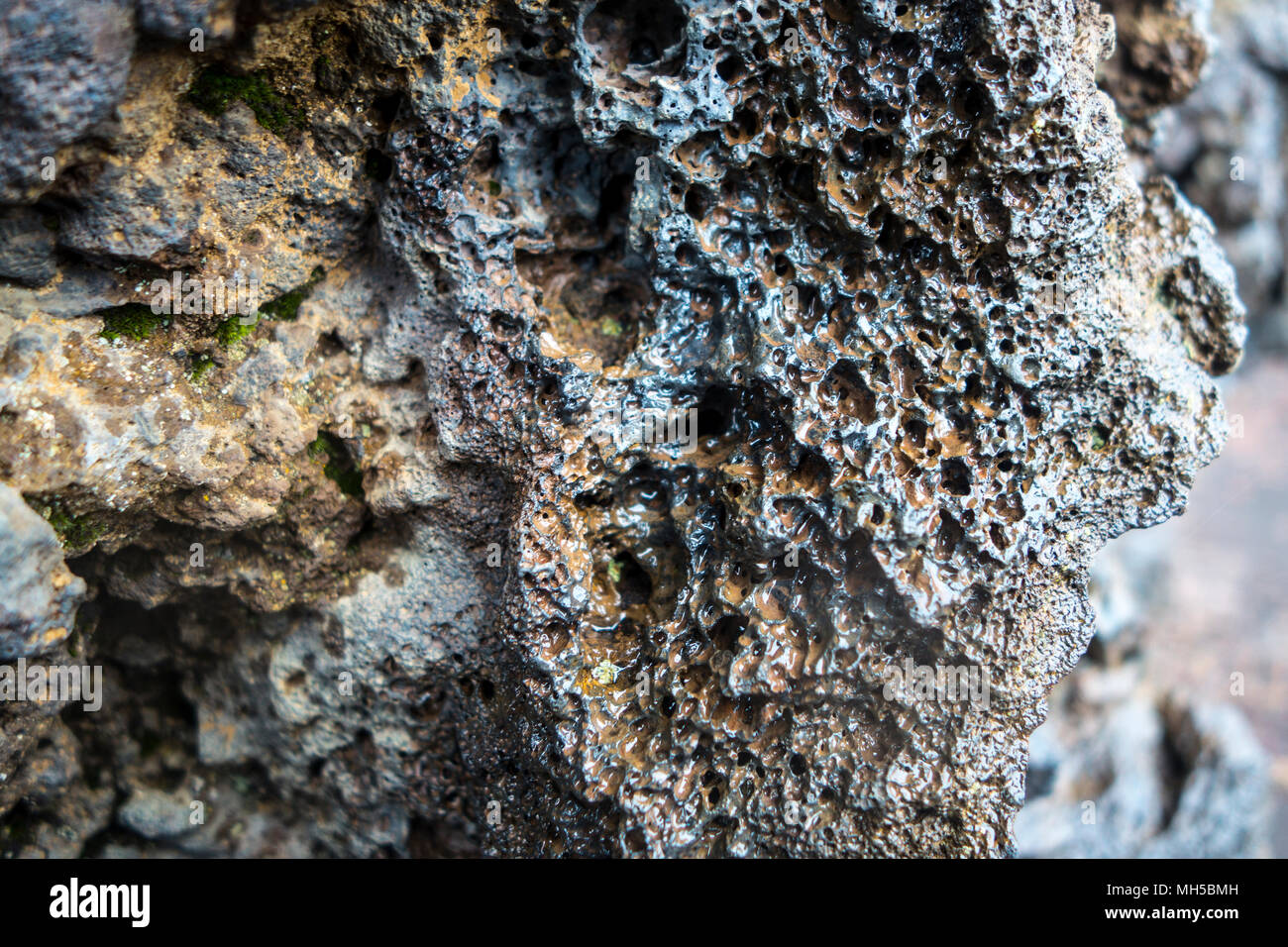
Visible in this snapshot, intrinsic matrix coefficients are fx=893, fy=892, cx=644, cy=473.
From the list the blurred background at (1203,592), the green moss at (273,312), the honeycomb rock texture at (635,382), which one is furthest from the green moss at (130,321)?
the blurred background at (1203,592)

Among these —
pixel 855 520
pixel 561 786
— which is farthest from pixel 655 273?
pixel 561 786

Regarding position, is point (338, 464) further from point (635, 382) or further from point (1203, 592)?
point (1203, 592)

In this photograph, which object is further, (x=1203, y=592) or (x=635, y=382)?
(x=1203, y=592)

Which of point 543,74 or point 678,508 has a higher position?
point 543,74

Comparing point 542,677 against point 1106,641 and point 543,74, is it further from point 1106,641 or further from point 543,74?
point 1106,641

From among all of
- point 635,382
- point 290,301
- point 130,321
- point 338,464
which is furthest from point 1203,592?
point 130,321

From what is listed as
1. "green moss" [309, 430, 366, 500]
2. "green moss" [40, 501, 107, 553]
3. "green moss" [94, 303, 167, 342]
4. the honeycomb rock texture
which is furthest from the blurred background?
"green moss" [40, 501, 107, 553]

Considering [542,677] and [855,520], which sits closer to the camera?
[855,520]
